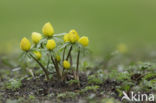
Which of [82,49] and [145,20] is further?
[145,20]

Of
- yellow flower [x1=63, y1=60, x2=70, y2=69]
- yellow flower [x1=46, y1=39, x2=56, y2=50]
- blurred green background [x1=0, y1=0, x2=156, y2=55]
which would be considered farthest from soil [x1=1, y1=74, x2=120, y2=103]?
blurred green background [x1=0, y1=0, x2=156, y2=55]

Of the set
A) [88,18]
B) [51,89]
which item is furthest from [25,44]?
[88,18]

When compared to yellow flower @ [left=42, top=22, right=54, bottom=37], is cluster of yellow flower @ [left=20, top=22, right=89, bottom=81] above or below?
below

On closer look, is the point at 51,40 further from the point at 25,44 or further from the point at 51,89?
the point at 51,89

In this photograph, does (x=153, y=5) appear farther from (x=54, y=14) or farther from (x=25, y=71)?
(x=25, y=71)

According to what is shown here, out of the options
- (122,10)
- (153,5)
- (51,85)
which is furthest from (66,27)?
(51,85)

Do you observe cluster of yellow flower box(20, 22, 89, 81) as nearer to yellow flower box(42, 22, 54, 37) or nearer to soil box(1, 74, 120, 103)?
yellow flower box(42, 22, 54, 37)

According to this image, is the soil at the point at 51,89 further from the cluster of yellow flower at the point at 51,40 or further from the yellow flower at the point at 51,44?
the yellow flower at the point at 51,44

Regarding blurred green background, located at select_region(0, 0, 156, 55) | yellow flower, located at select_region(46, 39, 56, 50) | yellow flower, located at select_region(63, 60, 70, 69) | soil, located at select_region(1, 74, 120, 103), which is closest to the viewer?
yellow flower, located at select_region(46, 39, 56, 50)
